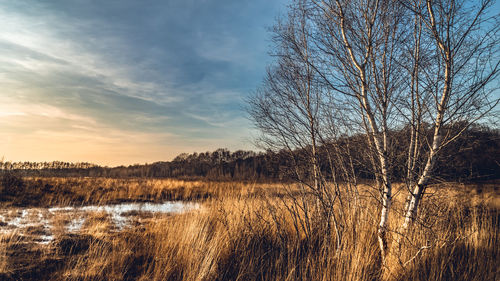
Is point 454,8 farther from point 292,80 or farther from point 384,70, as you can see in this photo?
point 292,80

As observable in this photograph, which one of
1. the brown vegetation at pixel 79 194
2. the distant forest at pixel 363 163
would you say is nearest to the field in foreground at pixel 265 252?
the distant forest at pixel 363 163

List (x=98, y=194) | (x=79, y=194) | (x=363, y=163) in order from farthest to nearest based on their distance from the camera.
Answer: (x=98, y=194), (x=79, y=194), (x=363, y=163)

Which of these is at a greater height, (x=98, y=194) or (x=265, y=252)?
(x=98, y=194)

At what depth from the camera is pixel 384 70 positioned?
11.3 feet

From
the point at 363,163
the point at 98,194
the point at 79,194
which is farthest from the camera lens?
the point at 98,194

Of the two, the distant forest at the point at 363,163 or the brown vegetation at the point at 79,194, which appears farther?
the brown vegetation at the point at 79,194

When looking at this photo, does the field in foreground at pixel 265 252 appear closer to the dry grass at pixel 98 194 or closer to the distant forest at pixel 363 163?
the distant forest at pixel 363 163

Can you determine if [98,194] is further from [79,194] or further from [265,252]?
[265,252]

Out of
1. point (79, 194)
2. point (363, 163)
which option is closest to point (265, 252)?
point (363, 163)

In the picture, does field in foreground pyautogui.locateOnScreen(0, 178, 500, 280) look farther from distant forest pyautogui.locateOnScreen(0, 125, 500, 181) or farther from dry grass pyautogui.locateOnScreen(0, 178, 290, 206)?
→ dry grass pyautogui.locateOnScreen(0, 178, 290, 206)

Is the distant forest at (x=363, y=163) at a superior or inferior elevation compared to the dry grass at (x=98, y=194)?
superior

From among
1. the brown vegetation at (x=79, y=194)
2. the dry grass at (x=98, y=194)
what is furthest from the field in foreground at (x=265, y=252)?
the brown vegetation at (x=79, y=194)

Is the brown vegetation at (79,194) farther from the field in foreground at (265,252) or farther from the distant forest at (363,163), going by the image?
the field in foreground at (265,252)

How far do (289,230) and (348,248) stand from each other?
1614mm
